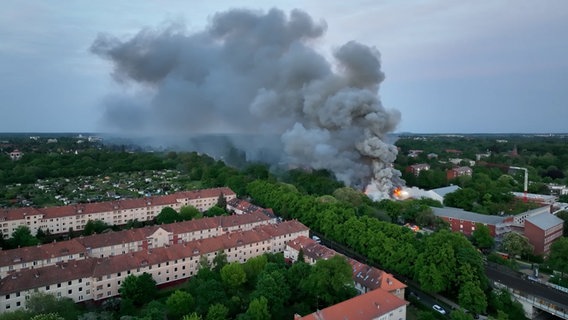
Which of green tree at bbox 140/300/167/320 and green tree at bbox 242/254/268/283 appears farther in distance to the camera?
green tree at bbox 242/254/268/283

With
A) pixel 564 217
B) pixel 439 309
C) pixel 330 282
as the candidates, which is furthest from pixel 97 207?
pixel 564 217

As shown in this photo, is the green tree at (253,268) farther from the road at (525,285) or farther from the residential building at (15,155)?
the residential building at (15,155)

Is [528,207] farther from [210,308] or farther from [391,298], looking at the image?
[210,308]

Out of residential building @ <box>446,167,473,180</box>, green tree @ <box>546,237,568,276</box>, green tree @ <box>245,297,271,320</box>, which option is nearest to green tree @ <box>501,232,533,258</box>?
green tree @ <box>546,237,568,276</box>

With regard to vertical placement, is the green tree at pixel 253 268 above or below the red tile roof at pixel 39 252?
below

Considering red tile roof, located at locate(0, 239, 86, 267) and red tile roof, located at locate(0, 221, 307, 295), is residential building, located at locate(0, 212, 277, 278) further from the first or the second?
red tile roof, located at locate(0, 221, 307, 295)

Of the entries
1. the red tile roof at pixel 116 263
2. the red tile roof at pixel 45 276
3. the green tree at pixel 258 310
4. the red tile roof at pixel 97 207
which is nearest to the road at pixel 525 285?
the green tree at pixel 258 310
